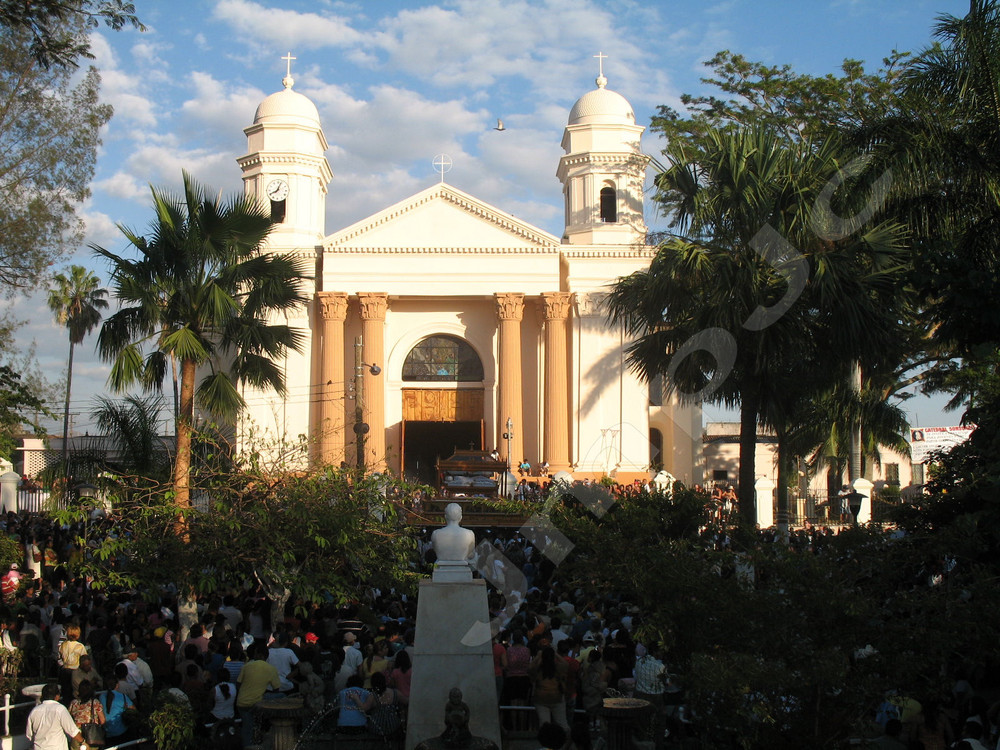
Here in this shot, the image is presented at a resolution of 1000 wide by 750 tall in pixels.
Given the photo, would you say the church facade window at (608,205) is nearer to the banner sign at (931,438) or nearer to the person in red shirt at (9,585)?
the banner sign at (931,438)

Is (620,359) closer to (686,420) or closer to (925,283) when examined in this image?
(686,420)

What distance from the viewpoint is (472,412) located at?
121ft

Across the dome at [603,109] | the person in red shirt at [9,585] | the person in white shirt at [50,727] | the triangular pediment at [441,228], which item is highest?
the dome at [603,109]

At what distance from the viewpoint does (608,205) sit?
123 feet

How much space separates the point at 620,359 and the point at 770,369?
61.2 ft

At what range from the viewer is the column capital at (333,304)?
115 ft

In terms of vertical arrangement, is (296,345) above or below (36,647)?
above

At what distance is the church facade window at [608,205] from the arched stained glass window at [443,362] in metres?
6.71

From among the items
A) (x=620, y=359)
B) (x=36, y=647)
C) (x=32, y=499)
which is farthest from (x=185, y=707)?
(x=620, y=359)

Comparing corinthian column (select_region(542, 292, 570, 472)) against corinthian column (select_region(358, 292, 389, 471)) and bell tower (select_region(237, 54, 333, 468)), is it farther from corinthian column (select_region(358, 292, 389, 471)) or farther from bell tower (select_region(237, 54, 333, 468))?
bell tower (select_region(237, 54, 333, 468))

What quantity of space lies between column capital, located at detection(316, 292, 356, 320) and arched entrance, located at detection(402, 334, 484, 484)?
3.20m

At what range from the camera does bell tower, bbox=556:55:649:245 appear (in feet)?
121

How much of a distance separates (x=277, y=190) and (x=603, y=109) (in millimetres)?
11873

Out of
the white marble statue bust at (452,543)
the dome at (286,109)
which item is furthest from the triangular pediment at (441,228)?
the white marble statue bust at (452,543)
